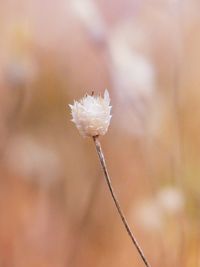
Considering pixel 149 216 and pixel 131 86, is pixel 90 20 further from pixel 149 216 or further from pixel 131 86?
pixel 149 216

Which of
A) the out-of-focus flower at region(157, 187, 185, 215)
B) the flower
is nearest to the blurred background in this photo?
the out-of-focus flower at region(157, 187, 185, 215)

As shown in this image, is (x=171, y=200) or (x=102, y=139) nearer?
(x=171, y=200)

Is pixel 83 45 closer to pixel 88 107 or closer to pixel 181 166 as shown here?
pixel 181 166

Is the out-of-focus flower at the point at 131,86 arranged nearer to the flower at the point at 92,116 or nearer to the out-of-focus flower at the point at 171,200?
the out-of-focus flower at the point at 171,200

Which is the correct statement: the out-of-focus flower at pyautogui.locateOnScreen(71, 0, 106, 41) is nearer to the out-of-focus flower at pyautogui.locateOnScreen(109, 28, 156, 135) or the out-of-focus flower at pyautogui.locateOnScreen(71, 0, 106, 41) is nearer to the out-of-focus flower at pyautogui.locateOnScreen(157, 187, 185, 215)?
the out-of-focus flower at pyautogui.locateOnScreen(109, 28, 156, 135)

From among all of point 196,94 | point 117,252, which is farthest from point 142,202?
point 196,94

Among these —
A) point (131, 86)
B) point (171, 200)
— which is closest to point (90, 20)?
point (131, 86)

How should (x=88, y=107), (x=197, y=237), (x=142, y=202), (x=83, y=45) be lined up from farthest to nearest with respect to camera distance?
(x=83, y=45) < (x=142, y=202) < (x=197, y=237) < (x=88, y=107)
